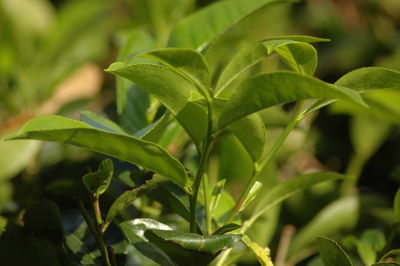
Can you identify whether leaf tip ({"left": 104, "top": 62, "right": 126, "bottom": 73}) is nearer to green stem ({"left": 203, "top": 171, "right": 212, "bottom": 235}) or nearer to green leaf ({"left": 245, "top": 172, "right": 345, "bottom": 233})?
green stem ({"left": 203, "top": 171, "right": 212, "bottom": 235})

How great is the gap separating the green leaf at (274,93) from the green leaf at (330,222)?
0.43 metres

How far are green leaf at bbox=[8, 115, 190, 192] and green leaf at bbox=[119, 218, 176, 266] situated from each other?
0.07 m

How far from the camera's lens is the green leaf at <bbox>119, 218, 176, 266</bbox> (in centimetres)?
66

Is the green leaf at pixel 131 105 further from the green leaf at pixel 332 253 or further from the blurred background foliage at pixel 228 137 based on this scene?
the green leaf at pixel 332 253

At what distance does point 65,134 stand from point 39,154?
70cm

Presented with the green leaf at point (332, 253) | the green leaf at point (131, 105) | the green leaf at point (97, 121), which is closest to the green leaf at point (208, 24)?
the green leaf at point (131, 105)

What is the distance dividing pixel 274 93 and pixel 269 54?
40 millimetres

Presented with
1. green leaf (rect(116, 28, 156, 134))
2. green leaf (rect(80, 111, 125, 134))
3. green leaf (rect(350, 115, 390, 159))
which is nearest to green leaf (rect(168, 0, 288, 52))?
green leaf (rect(116, 28, 156, 134))

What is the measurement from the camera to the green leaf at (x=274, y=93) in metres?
0.54

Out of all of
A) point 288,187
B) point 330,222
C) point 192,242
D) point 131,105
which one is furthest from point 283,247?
point 192,242

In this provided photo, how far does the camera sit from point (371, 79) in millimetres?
612

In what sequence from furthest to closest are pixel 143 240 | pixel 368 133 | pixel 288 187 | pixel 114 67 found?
pixel 368 133
pixel 288 187
pixel 143 240
pixel 114 67

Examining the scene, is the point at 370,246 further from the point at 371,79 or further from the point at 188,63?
the point at 188,63

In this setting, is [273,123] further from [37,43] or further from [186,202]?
[37,43]
